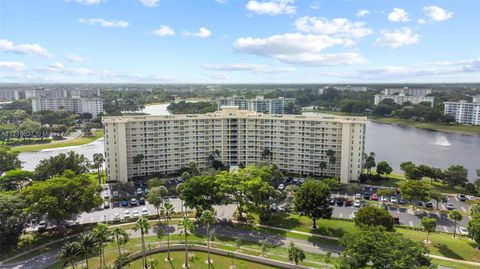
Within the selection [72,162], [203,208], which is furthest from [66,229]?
[72,162]

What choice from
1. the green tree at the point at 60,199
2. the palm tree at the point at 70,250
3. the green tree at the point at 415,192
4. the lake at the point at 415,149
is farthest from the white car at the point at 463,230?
the green tree at the point at 60,199

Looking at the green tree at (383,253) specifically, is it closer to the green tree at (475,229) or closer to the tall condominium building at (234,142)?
the green tree at (475,229)

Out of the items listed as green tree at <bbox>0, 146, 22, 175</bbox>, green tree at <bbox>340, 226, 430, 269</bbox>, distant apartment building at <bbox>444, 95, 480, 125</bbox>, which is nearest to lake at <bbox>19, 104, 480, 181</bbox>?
green tree at <bbox>0, 146, 22, 175</bbox>

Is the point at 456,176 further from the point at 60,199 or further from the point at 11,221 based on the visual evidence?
the point at 11,221

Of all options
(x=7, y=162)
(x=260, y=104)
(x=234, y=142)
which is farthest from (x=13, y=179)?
(x=260, y=104)

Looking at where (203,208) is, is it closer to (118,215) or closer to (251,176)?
(251,176)

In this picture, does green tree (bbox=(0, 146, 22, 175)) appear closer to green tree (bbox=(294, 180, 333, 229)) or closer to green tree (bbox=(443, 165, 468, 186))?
green tree (bbox=(294, 180, 333, 229))
